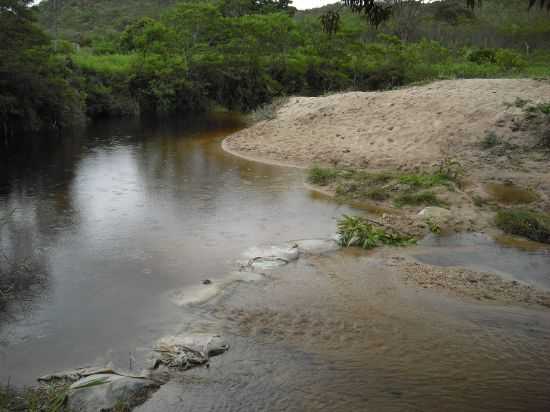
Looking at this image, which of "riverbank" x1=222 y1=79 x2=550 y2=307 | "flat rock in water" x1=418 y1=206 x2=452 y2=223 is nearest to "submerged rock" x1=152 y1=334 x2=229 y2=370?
"riverbank" x1=222 y1=79 x2=550 y2=307

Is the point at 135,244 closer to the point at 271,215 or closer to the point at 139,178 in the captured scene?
the point at 271,215

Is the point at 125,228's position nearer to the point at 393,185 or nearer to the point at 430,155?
the point at 393,185

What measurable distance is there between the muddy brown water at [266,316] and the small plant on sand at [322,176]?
66.4 inches

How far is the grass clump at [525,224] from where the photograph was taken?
10.3m

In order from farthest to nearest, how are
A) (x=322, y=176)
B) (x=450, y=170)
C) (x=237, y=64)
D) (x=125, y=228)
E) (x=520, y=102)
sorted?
(x=237, y=64), (x=520, y=102), (x=322, y=176), (x=450, y=170), (x=125, y=228)

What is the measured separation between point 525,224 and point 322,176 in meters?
5.69

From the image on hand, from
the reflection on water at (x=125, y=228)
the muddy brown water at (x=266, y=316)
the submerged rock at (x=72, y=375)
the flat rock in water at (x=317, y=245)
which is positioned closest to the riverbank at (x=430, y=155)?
the muddy brown water at (x=266, y=316)

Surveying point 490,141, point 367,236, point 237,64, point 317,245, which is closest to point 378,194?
point 367,236

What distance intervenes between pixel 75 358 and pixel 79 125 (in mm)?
20833

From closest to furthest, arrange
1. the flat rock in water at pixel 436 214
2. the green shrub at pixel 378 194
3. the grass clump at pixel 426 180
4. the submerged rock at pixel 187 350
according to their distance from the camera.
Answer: the submerged rock at pixel 187 350 → the flat rock in water at pixel 436 214 → the grass clump at pixel 426 180 → the green shrub at pixel 378 194

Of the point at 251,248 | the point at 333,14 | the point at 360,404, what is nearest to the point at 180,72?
the point at 251,248

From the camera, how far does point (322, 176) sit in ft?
48.9

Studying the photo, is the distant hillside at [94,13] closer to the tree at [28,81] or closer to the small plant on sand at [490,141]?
the tree at [28,81]

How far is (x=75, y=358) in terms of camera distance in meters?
6.28
